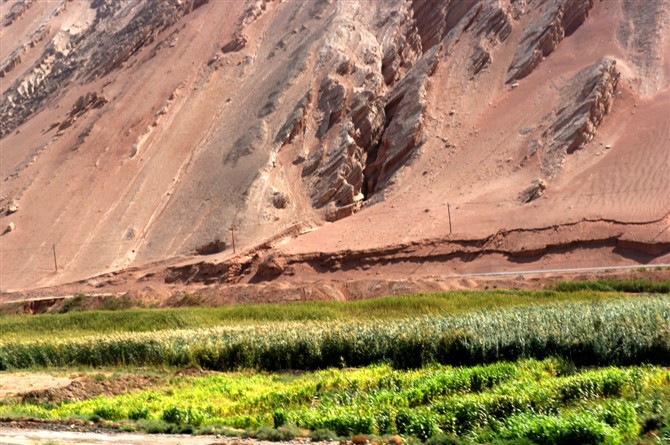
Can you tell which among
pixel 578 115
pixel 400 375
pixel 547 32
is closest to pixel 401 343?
pixel 400 375

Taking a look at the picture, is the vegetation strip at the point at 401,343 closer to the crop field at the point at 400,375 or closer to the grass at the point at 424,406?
the crop field at the point at 400,375

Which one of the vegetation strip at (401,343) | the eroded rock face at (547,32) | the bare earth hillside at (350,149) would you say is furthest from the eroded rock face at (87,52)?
the vegetation strip at (401,343)

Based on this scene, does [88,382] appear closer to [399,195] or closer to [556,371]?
[556,371]

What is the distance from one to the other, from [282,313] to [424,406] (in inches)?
616

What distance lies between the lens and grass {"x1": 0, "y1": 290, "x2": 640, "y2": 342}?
85.3 ft

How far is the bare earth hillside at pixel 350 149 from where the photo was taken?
3781cm

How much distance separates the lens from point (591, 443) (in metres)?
9.39

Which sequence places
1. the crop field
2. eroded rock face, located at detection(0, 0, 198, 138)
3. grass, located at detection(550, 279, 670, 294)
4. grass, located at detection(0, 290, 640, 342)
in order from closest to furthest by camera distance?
the crop field
grass, located at detection(0, 290, 640, 342)
grass, located at detection(550, 279, 670, 294)
eroded rock face, located at detection(0, 0, 198, 138)

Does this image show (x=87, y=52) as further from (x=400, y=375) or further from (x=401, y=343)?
(x=400, y=375)

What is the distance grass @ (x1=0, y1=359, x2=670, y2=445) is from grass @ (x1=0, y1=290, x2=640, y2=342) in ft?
32.4

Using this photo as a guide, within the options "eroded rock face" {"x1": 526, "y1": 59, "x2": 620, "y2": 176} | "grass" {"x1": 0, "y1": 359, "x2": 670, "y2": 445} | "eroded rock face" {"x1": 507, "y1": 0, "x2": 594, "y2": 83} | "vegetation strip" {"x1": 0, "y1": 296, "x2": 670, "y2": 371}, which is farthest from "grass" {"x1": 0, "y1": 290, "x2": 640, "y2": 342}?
"eroded rock face" {"x1": 507, "y1": 0, "x2": 594, "y2": 83}

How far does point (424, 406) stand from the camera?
1214cm

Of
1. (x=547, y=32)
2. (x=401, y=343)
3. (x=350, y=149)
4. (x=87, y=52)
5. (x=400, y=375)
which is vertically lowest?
(x=400, y=375)

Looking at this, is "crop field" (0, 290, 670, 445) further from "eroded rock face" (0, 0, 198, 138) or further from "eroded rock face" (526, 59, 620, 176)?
"eroded rock face" (0, 0, 198, 138)
